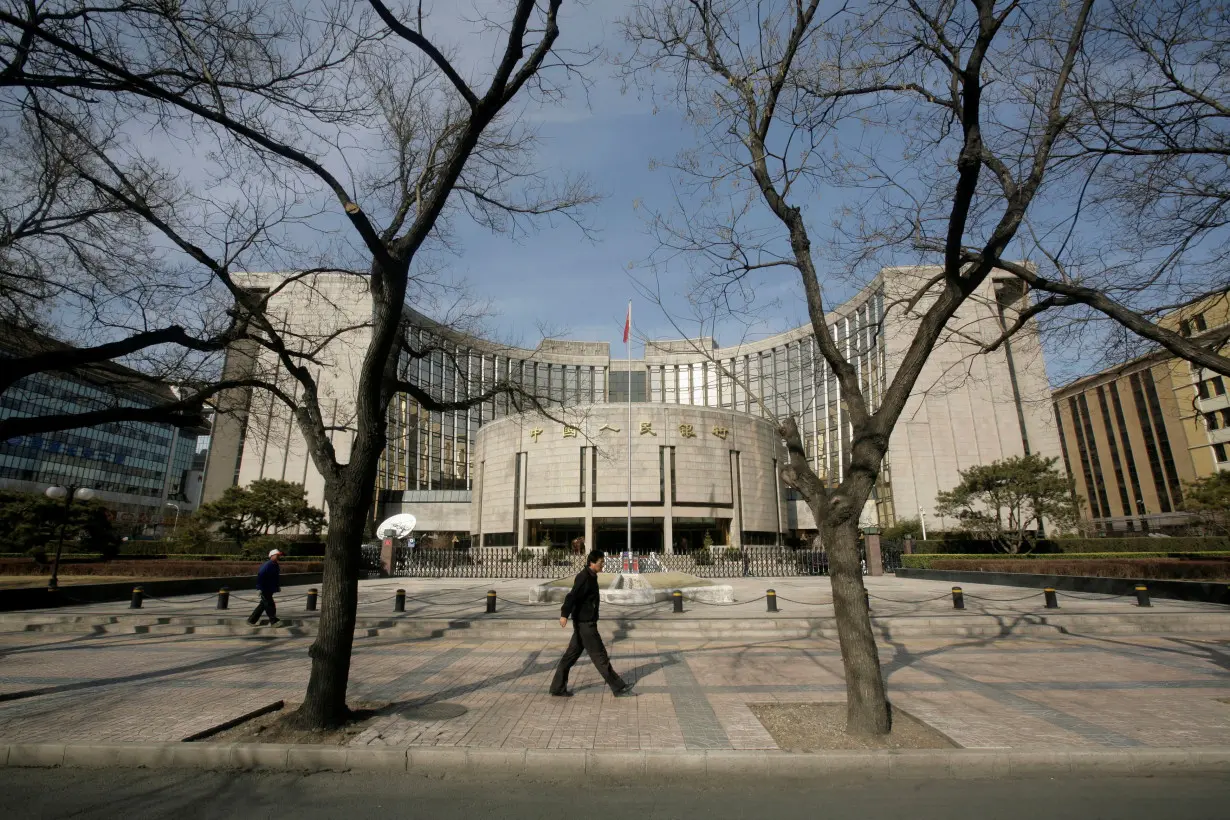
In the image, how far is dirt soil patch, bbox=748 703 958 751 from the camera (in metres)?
5.74

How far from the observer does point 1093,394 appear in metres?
79.1

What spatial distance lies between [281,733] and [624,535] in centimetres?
5022

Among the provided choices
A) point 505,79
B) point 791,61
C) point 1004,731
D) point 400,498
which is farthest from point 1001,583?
point 400,498

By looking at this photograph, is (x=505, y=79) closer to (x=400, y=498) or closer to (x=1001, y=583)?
(x=1001, y=583)

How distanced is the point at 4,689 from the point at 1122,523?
100928 millimetres

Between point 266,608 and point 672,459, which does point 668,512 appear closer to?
point 672,459

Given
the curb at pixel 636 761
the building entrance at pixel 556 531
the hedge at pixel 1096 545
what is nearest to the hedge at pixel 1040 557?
the hedge at pixel 1096 545

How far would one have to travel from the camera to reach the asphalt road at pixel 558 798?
4.48 meters

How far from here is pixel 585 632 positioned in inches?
297

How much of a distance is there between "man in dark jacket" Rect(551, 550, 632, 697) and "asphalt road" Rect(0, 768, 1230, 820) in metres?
2.37

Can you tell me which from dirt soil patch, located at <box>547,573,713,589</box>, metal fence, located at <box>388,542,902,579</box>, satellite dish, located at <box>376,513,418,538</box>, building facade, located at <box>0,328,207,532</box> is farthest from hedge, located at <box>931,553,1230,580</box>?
building facade, located at <box>0,328,207,532</box>

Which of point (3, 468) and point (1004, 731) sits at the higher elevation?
point (3, 468)

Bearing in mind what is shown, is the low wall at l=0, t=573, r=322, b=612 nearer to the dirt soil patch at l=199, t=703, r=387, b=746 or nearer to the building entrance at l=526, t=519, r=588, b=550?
the dirt soil patch at l=199, t=703, r=387, b=746

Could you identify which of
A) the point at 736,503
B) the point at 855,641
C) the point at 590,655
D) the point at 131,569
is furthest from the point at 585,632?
the point at 736,503
